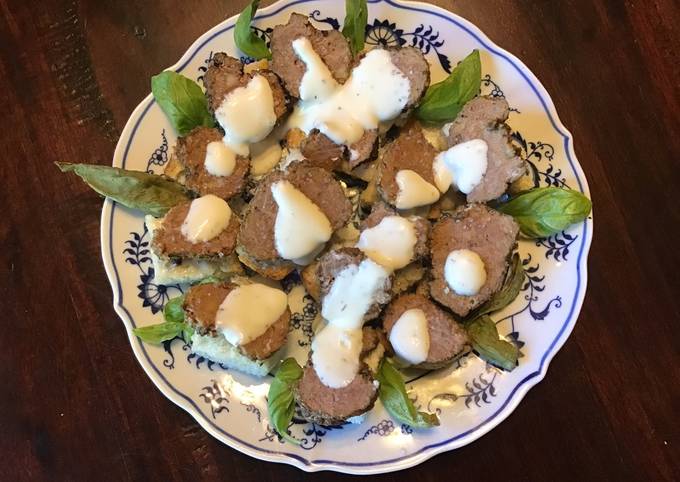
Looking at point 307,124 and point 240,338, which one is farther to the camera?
point 307,124

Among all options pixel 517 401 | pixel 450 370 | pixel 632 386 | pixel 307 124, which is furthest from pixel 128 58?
pixel 632 386

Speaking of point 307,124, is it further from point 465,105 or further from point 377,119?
point 465,105

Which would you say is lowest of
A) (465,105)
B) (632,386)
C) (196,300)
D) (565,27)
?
(632,386)

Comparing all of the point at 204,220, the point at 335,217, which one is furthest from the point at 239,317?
the point at 335,217

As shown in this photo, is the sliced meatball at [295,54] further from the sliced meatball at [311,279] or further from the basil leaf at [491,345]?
the basil leaf at [491,345]

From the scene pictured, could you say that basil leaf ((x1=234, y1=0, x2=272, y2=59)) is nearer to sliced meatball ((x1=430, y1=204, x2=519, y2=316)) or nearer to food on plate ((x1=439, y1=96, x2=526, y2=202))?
food on plate ((x1=439, y1=96, x2=526, y2=202))

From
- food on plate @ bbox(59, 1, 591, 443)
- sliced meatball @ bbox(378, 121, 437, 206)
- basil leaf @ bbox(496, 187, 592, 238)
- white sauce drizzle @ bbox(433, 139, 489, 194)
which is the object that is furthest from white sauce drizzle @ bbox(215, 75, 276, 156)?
basil leaf @ bbox(496, 187, 592, 238)

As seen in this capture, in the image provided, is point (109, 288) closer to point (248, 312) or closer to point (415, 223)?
point (248, 312)
